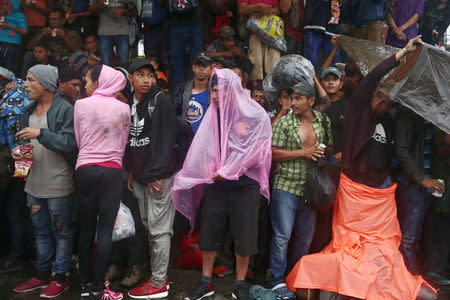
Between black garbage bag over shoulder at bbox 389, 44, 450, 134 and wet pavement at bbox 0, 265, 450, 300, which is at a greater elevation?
black garbage bag over shoulder at bbox 389, 44, 450, 134

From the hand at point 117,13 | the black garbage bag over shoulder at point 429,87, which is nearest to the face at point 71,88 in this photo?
the hand at point 117,13

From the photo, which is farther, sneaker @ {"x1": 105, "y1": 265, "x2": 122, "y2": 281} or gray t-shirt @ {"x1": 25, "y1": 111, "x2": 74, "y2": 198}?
sneaker @ {"x1": 105, "y1": 265, "x2": 122, "y2": 281}

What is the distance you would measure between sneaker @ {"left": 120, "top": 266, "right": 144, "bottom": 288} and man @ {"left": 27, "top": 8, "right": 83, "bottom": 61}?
364cm

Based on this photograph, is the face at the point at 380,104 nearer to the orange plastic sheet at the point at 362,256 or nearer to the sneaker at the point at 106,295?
the orange plastic sheet at the point at 362,256

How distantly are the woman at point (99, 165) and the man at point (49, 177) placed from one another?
328mm

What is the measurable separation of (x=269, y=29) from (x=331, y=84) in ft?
4.58

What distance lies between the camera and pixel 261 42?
5.68 meters

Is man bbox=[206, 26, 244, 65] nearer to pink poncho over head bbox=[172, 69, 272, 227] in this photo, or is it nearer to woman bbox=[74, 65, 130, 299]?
pink poncho over head bbox=[172, 69, 272, 227]

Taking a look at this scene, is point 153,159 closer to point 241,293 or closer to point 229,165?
point 229,165

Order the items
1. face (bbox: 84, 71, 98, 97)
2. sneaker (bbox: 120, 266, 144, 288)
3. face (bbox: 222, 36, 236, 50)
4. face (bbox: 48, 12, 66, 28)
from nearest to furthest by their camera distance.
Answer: face (bbox: 84, 71, 98, 97) < sneaker (bbox: 120, 266, 144, 288) < face (bbox: 222, 36, 236, 50) < face (bbox: 48, 12, 66, 28)

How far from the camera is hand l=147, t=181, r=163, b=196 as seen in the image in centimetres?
372

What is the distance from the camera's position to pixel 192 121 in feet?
13.9

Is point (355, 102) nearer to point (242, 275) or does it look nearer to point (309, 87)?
point (309, 87)

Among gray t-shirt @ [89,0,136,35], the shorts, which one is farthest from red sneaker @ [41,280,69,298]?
Result: gray t-shirt @ [89,0,136,35]
